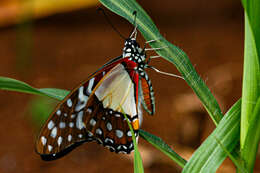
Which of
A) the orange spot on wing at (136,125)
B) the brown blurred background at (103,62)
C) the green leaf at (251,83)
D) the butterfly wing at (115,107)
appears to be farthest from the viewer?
the brown blurred background at (103,62)

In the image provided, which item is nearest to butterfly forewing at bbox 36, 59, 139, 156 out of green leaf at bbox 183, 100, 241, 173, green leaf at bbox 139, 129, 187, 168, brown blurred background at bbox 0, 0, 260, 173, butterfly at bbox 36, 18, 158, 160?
butterfly at bbox 36, 18, 158, 160

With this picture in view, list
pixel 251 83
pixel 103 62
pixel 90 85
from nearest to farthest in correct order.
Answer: pixel 251 83 < pixel 90 85 < pixel 103 62

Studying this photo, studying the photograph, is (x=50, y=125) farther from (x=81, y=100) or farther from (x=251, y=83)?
(x=251, y=83)

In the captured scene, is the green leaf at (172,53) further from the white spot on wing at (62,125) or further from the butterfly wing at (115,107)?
the white spot on wing at (62,125)

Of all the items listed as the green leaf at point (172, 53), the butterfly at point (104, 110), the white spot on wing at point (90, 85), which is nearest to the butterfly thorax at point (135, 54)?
the butterfly at point (104, 110)

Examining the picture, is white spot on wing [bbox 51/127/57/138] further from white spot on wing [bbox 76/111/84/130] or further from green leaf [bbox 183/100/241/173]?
green leaf [bbox 183/100/241/173]

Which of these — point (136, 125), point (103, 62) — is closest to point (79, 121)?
point (136, 125)

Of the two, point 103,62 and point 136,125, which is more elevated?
point 103,62

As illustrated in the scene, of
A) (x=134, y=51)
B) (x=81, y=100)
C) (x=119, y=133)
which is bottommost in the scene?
(x=119, y=133)
